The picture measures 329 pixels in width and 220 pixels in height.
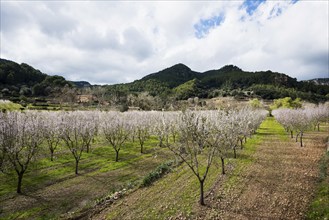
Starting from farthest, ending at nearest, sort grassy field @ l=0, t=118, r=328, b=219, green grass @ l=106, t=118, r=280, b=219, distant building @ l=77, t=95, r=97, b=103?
distant building @ l=77, t=95, r=97, b=103
grassy field @ l=0, t=118, r=328, b=219
green grass @ l=106, t=118, r=280, b=219

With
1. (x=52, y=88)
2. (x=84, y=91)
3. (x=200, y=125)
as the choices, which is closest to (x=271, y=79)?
(x=84, y=91)

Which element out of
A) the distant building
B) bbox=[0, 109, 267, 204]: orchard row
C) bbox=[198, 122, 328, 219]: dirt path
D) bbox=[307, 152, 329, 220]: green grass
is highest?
the distant building

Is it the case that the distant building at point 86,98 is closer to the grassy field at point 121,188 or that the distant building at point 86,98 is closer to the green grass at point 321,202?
the grassy field at point 121,188

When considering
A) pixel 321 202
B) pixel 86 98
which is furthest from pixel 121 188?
pixel 86 98

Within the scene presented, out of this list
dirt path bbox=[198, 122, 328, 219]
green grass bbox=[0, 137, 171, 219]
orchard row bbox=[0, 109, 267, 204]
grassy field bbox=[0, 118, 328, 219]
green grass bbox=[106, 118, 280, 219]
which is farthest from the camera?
green grass bbox=[0, 137, 171, 219]

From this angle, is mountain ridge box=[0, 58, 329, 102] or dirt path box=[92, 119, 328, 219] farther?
mountain ridge box=[0, 58, 329, 102]

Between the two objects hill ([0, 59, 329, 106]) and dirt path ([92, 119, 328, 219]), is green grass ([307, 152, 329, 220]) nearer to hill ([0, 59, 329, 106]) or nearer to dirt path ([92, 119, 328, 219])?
dirt path ([92, 119, 328, 219])

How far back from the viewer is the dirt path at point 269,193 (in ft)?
49.6

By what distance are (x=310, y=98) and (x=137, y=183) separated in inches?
6201

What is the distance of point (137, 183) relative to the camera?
23.0 meters

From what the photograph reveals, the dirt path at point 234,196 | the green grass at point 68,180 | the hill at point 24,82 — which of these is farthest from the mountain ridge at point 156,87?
the dirt path at point 234,196

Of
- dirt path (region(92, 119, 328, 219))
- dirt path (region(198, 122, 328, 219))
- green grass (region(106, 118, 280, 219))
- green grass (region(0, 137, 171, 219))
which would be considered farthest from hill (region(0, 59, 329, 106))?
dirt path (region(92, 119, 328, 219))

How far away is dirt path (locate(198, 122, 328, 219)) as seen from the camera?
1513 cm

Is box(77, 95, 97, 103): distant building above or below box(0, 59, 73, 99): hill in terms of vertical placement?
below
